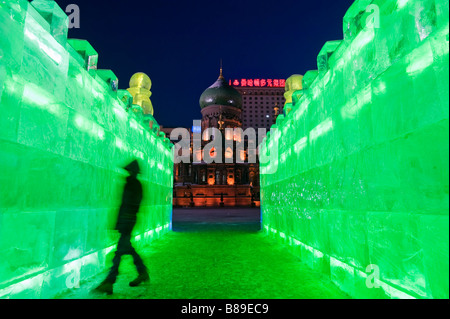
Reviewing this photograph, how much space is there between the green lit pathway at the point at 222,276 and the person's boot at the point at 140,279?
0.29 feet

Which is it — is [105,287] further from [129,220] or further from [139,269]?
[129,220]

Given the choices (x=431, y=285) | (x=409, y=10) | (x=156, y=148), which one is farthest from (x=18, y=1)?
(x=156, y=148)

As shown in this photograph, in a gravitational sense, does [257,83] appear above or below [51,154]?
above

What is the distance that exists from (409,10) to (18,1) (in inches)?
141

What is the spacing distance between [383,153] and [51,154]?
3611mm

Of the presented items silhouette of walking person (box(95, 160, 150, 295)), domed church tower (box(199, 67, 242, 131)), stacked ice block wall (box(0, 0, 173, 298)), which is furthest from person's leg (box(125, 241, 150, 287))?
domed church tower (box(199, 67, 242, 131))

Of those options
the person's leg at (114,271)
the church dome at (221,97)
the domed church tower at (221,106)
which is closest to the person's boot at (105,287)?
the person's leg at (114,271)

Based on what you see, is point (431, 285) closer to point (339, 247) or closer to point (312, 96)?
point (339, 247)

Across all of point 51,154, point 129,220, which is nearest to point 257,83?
point 129,220

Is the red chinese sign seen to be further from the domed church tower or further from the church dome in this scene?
the domed church tower

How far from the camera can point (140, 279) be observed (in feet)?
11.7

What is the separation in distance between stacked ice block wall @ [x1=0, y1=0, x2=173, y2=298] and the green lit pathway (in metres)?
0.57

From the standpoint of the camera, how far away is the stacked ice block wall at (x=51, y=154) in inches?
89.7
